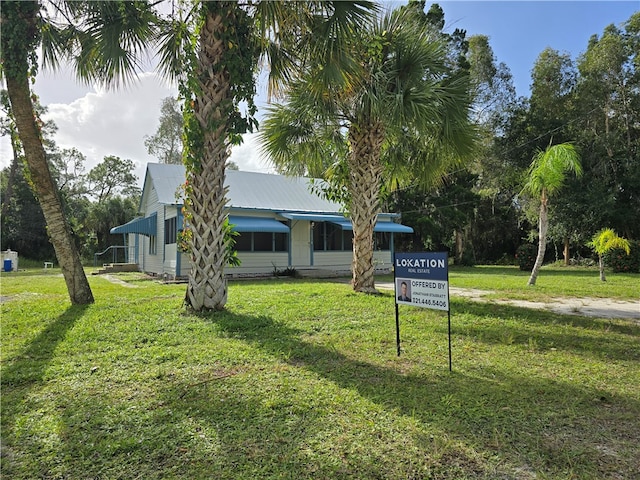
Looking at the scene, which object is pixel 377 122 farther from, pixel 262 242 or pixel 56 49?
pixel 262 242

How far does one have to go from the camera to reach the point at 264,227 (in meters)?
14.1

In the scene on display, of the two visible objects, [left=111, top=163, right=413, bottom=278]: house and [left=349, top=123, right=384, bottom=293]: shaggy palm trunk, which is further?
[left=111, top=163, right=413, bottom=278]: house

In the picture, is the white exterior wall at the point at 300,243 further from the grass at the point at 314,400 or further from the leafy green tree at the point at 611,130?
the leafy green tree at the point at 611,130

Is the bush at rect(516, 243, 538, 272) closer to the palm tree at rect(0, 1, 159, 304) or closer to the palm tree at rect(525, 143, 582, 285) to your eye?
the palm tree at rect(525, 143, 582, 285)

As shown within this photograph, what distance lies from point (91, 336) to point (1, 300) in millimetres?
4963

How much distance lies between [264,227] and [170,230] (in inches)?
143

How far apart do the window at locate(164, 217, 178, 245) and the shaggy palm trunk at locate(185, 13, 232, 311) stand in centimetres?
825

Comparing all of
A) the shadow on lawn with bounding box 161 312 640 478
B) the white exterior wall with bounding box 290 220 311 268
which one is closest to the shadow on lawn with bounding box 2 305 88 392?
A: the shadow on lawn with bounding box 161 312 640 478

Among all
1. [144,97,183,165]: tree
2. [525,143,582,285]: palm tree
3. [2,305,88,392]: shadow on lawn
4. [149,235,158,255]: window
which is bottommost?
[2,305,88,392]: shadow on lawn

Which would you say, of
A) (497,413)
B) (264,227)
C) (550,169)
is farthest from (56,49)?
(550,169)

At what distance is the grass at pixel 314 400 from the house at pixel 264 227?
876 centimetres

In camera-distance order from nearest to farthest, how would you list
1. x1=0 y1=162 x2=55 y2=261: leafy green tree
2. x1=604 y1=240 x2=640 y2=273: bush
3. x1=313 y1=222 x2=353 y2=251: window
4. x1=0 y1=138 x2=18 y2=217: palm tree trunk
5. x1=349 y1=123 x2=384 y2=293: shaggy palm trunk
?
1. x1=349 y1=123 x2=384 y2=293: shaggy palm trunk
2. x1=604 y1=240 x2=640 y2=273: bush
3. x1=313 y1=222 x2=353 y2=251: window
4. x1=0 y1=138 x2=18 y2=217: palm tree trunk
5. x1=0 y1=162 x2=55 y2=261: leafy green tree

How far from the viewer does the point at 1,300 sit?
8.21m

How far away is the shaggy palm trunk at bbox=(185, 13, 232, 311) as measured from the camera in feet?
20.4
